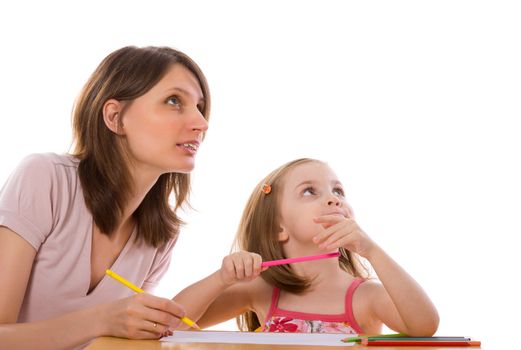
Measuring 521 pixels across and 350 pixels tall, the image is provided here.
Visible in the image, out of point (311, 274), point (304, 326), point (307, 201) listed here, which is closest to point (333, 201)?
point (307, 201)

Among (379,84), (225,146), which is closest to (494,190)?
(379,84)

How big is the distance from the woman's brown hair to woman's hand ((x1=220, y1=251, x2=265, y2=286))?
296mm

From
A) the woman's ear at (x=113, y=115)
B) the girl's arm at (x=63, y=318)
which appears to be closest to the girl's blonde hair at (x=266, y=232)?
the woman's ear at (x=113, y=115)

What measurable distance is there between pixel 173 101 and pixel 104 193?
24cm

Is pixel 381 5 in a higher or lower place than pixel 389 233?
higher

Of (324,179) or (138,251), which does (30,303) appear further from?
(324,179)

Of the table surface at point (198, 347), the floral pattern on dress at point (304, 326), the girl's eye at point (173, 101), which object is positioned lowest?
the table surface at point (198, 347)

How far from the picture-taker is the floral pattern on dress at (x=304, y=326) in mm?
1354

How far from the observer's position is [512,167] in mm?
2311

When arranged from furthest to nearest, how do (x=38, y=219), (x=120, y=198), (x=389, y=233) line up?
1. (x=389, y=233)
2. (x=120, y=198)
3. (x=38, y=219)

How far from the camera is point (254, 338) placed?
41.2 inches

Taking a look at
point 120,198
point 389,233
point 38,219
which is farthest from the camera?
point 389,233

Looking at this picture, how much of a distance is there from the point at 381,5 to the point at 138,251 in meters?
1.38

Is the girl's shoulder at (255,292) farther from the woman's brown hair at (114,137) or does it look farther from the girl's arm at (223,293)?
the woman's brown hair at (114,137)
